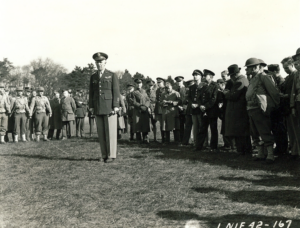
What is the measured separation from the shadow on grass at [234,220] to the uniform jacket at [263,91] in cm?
363

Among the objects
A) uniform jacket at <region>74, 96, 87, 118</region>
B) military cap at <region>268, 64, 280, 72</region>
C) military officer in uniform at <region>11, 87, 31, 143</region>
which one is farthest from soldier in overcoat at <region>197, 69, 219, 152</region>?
military officer in uniform at <region>11, 87, 31, 143</region>

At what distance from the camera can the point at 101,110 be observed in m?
7.68

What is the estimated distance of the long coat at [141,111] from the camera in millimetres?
11305

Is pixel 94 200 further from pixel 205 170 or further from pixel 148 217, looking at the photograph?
pixel 205 170

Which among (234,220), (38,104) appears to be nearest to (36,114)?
(38,104)

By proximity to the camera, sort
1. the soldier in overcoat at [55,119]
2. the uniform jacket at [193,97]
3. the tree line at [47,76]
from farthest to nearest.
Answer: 1. the tree line at [47,76]
2. the soldier in overcoat at [55,119]
3. the uniform jacket at [193,97]

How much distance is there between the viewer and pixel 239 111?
26.0 ft

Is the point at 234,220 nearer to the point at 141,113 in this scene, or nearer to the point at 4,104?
the point at 141,113

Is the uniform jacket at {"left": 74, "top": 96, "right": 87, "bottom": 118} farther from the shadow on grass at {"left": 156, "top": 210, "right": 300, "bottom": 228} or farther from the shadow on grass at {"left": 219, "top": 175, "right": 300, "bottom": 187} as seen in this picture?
the shadow on grass at {"left": 156, "top": 210, "right": 300, "bottom": 228}

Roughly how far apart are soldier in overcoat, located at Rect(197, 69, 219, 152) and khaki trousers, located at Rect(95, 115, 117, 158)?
2.52 m

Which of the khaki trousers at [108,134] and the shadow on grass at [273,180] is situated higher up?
the khaki trousers at [108,134]

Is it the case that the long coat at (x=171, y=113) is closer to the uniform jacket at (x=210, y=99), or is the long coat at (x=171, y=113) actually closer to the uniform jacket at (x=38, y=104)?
the uniform jacket at (x=210, y=99)

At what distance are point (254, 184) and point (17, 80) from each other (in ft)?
181

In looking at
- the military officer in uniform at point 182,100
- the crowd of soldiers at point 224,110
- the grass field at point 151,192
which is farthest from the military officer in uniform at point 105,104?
the military officer in uniform at point 182,100
